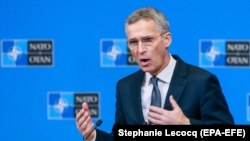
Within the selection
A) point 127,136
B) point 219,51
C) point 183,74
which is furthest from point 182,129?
point 219,51

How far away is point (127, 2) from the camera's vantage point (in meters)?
2.70

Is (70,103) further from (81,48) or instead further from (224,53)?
(224,53)

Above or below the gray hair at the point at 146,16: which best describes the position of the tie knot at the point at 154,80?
below

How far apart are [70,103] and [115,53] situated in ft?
1.11

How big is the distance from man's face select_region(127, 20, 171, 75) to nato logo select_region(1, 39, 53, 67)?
1.01 m

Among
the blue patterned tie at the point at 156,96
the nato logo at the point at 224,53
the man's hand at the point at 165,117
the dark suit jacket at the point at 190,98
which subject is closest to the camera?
the man's hand at the point at 165,117

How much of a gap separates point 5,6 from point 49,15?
9.1 inches

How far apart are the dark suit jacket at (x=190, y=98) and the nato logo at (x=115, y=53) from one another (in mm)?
803

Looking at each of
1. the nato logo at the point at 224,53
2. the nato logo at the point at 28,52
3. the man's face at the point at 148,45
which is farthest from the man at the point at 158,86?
the nato logo at the point at 28,52

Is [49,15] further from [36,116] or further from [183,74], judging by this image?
[183,74]

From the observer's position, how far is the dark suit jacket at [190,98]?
171 centimetres

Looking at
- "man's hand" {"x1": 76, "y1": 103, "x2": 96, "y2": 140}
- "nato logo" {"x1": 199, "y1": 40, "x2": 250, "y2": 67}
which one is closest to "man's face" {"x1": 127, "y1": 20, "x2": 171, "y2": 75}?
"man's hand" {"x1": 76, "y1": 103, "x2": 96, "y2": 140}

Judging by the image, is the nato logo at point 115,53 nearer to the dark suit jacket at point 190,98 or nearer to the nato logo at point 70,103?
the nato logo at point 70,103

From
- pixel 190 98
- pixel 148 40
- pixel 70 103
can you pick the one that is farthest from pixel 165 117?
pixel 70 103
